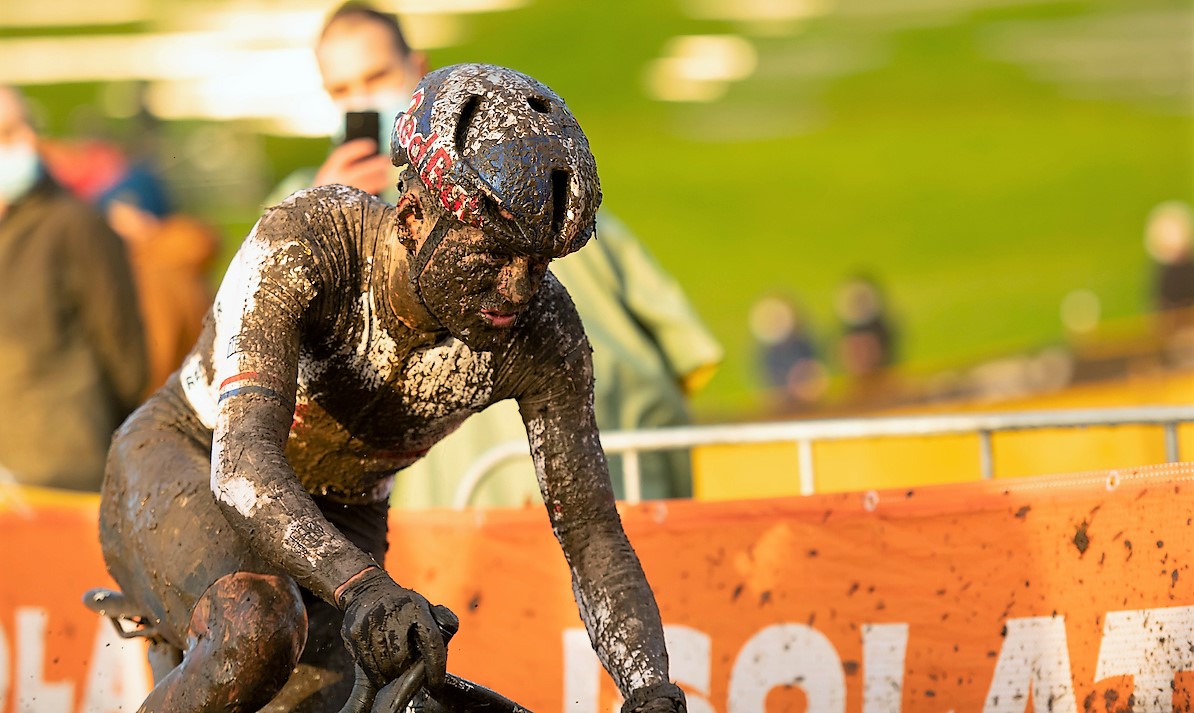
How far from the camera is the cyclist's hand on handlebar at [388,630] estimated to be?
2965 millimetres

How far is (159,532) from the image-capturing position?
361cm

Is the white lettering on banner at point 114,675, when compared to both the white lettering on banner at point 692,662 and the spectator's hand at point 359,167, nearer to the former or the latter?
the spectator's hand at point 359,167

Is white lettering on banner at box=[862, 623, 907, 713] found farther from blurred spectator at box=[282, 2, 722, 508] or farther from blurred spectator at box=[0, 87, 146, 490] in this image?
blurred spectator at box=[0, 87, 146, 490]

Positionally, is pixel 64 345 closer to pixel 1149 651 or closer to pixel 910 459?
pixel 910 459

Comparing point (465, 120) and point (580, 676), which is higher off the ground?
point (465, 120)

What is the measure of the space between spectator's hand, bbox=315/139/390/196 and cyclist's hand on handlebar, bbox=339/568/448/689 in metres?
3.09

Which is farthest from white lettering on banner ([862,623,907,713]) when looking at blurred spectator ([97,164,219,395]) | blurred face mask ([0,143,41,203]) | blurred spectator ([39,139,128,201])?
blurred spectator ([39,139,128,201])

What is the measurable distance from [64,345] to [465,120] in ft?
18.8

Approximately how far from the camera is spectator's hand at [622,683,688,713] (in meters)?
3.40

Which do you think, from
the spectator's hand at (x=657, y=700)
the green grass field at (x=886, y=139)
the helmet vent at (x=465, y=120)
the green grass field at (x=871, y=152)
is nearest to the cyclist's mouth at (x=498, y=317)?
the helmet vent at (x=465, y=120)

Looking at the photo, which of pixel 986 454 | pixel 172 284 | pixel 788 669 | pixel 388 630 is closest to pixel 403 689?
pixel 388 630

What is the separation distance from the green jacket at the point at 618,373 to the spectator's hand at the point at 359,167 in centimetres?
94

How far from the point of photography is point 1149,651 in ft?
16.0

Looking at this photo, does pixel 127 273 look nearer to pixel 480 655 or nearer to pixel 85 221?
pixel 85 221
